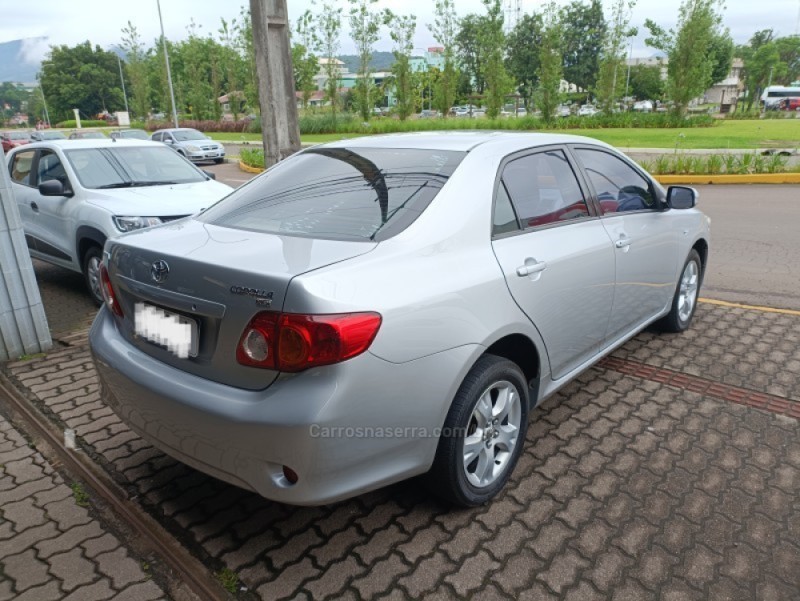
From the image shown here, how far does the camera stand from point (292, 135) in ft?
23.3

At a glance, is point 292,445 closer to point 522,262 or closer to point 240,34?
point 522,262

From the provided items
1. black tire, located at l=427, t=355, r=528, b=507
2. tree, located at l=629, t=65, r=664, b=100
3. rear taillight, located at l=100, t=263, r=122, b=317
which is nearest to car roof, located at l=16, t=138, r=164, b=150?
rear taillight, located at l=100, t=263, r=122, b=317

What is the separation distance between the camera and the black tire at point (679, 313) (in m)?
4.52

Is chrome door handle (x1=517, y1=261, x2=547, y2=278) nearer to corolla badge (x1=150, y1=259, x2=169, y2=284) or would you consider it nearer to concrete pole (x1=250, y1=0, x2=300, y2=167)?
corolla badge (x1=150, y1=259, x2=169, y2=284)

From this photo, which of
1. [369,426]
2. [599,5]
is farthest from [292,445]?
[599,5]

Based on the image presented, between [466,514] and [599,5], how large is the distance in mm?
82639

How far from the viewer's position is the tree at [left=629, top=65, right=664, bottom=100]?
61.4 meters

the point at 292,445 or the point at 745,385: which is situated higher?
the point at 292,445

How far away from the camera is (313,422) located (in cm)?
197

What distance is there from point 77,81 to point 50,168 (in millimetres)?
90312

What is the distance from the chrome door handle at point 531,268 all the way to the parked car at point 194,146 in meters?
22.2

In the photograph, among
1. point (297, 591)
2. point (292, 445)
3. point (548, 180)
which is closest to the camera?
point (292, 445)

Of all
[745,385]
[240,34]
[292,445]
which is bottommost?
[745,385]

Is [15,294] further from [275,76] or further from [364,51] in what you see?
[364,51]
